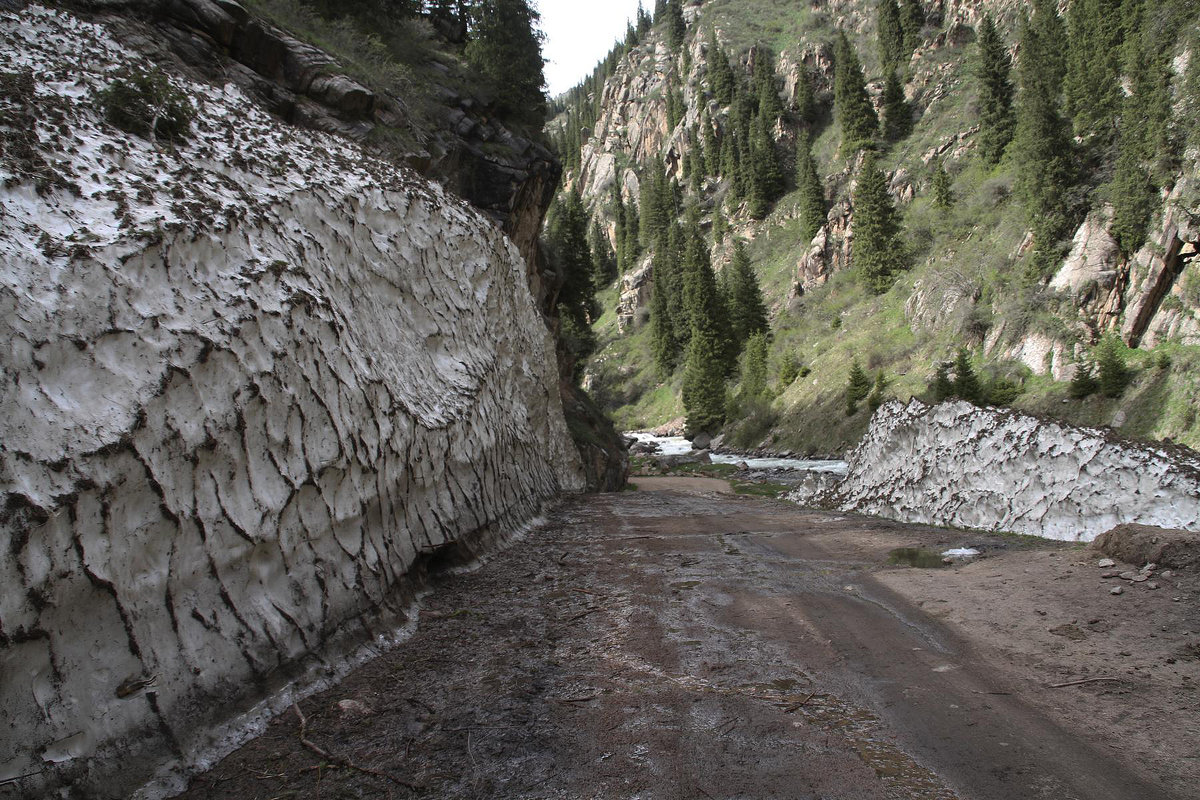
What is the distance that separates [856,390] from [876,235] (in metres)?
20.0

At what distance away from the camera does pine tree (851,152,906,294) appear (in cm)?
5253

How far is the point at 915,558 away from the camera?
29.3ft

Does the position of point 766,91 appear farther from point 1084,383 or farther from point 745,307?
point 1084,383

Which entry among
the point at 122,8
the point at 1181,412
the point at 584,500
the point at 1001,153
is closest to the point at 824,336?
the point at 1001,153

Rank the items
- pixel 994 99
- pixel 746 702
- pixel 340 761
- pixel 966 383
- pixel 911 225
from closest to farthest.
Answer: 1. pixel 340 761
2. pixel 746 702
3. pixel 966 383
4. pixel 994 99
5. pixel 911 225

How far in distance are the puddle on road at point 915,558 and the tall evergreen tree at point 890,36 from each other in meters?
83.3

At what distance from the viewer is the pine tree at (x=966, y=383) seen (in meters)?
31.9

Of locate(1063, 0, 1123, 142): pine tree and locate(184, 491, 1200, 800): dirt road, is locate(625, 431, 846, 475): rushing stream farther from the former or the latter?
locate(1063, 0, 1123, 142): pine tree

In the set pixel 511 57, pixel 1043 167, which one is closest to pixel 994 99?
pixel 1043 167

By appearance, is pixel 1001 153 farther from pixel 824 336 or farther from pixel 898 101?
pixel 898 101

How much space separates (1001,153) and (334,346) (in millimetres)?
58893

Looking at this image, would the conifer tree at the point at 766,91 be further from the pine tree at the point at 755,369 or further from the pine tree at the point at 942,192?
the pine tree at the point at 755,369

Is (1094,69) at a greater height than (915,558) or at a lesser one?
greater

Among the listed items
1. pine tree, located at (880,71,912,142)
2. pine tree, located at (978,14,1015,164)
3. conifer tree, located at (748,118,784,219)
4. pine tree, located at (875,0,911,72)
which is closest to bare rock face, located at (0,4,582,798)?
pine tree, located at (978,14,1015,164)
